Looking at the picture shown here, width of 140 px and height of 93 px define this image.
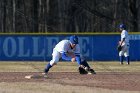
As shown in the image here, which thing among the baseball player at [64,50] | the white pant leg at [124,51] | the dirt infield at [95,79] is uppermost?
the baseball player at [64,50]

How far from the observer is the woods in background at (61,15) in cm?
5678

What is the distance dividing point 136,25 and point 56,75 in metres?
31.6

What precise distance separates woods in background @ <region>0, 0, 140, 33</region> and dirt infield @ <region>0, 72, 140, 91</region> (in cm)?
3580

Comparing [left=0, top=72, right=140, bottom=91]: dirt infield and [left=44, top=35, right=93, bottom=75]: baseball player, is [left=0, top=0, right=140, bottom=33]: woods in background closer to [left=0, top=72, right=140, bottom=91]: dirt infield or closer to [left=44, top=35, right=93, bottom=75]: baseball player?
[left=0, top=72, right=140, bottom=91]: dirt infield

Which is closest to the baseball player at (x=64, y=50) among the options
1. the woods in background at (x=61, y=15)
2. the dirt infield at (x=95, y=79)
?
the dirt infield at (x=95, y=79)

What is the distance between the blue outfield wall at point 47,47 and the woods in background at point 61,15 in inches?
1032

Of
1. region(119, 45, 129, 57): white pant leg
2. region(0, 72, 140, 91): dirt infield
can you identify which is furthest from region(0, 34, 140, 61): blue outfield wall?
region(0, 72, 140, 91): dirt infield

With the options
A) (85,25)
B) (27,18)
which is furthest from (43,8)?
(85,25)

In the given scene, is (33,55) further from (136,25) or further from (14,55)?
(136,25)

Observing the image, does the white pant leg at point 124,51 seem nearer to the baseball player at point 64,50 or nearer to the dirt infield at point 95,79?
the dirt infield at point 95,79

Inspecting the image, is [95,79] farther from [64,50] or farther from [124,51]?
[124,51]

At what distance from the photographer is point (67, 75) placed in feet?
64.4

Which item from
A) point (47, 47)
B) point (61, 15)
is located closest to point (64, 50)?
point (47, 47)

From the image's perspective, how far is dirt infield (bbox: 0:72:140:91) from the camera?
52.6 feet
